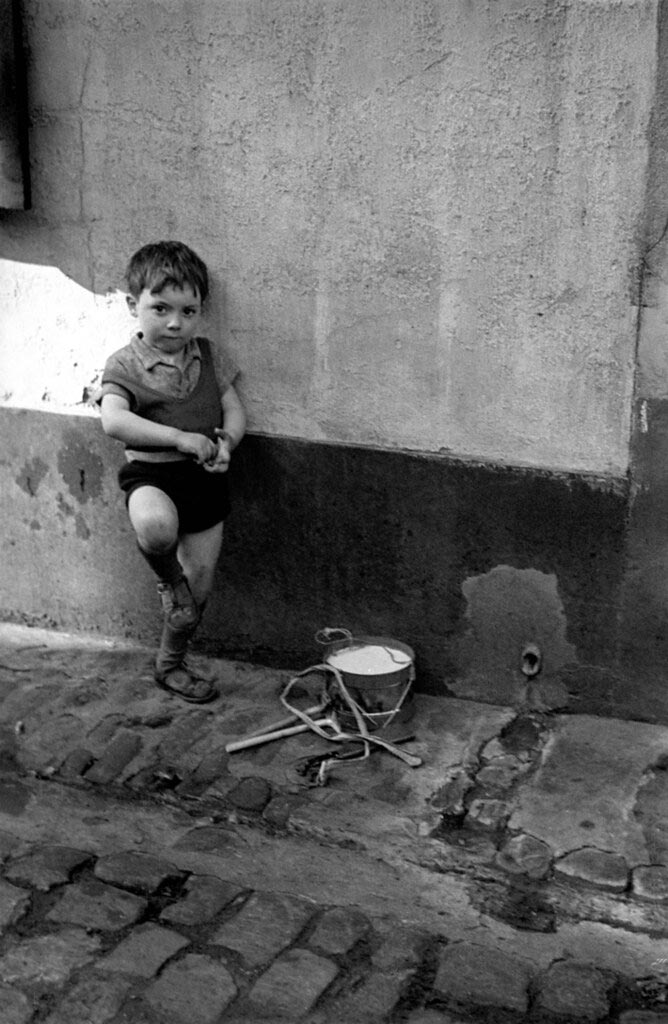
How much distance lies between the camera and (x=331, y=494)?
4.41 meters

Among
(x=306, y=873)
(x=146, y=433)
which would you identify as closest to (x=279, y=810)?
(x=306, y=873)

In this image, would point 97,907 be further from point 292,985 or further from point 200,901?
point 292,985

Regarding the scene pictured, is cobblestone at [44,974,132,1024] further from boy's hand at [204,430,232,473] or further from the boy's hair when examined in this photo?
the boy's hair

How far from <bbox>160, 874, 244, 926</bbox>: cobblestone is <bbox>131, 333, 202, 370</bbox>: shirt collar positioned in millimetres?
1680

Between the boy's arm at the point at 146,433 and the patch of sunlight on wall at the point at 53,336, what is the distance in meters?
0.52

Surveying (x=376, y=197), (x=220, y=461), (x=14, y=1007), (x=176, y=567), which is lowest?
(x=14, y=1007)

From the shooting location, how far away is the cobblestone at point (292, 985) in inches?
118

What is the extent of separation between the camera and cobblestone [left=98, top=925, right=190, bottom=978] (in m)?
3.12

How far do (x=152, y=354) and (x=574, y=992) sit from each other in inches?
93.8

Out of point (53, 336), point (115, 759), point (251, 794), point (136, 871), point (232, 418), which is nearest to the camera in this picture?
point (136, 871)

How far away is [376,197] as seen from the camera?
4113 millimetres

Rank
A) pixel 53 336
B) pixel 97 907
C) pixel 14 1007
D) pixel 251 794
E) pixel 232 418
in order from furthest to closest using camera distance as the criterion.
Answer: pixel 53 336
pixel 232 418
pixel 251 794
pixel 97 907
pixel 14 1007

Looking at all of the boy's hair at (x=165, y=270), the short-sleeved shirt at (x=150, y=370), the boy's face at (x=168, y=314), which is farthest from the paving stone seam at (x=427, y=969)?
the boy's hair at (x=165, y=270)

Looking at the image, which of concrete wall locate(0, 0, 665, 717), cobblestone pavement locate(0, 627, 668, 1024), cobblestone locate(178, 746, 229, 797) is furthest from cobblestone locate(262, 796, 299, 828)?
concrete wall locate(0, 0, 665, 717)
